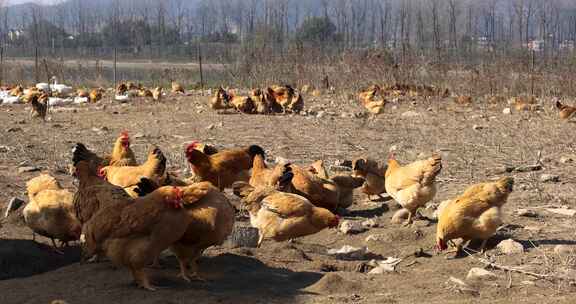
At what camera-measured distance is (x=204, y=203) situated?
643 centimetres

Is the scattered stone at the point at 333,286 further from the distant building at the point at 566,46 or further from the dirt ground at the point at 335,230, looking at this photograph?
the distant building at the point at 566,46

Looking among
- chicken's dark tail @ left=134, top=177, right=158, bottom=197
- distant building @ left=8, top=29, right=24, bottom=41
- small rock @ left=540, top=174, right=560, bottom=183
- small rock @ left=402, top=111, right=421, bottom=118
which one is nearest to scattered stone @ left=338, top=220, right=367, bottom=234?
chicken's dark tail @ left=134, top=177, right=158, bottom=197

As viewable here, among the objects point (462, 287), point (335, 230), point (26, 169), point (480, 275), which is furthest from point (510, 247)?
point (26, 169)

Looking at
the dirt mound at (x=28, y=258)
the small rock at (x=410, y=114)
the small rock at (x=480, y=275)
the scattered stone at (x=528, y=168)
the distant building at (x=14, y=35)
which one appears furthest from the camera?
the distant building at (x=14, y=35)

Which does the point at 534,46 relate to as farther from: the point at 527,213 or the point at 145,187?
the point at 145,187

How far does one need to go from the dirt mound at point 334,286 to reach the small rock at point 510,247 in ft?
5.50

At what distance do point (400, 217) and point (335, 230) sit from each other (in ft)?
2.60

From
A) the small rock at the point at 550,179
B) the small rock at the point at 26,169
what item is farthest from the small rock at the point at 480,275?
the small rock at the point at 26,169

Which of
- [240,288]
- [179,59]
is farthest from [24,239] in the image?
[179,59]

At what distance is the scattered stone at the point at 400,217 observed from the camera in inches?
347

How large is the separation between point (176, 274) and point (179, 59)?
56833 millimetres

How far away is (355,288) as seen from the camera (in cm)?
604

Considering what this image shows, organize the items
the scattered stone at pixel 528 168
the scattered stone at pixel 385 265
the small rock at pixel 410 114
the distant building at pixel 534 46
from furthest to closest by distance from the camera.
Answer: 1. the distant building at pixel 534 46
2. the small rock at pixel 410 114
3. the scattered stone at pixel 528 168
4. the scattered stone at pixel 385 265

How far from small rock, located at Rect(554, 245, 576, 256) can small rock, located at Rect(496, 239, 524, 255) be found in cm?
30
